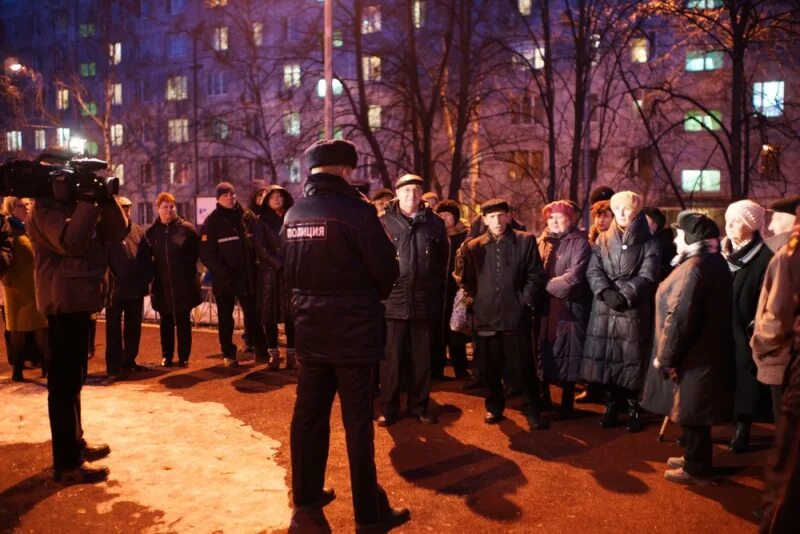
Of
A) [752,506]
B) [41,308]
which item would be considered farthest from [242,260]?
[752,506]

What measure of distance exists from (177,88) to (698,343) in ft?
164

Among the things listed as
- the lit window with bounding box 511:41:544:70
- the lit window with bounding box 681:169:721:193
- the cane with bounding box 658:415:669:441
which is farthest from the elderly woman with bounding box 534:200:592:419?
the lit window with bounding box 681:169:721:193

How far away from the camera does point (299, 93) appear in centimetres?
4531

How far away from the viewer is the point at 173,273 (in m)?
9.59

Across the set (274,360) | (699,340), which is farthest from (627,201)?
(274,360)

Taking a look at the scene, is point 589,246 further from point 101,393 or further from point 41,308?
point 101,393

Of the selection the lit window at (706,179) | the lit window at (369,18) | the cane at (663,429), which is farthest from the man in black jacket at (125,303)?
the lit window at (706,179)

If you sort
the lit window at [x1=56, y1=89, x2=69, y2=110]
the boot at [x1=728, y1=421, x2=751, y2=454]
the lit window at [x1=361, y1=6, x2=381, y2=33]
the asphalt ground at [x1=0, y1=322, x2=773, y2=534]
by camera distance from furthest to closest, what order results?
the lit window at [x1=56, y1=89, x2=69, y2=110]
the lit window at [x1=361, y1=6, x2=381, y2=33]
the boot at [x1=728, y1=421, x2=751, y2=454]
the asphalt ground at [x1=0, y1=322, x2=773, y2=534]

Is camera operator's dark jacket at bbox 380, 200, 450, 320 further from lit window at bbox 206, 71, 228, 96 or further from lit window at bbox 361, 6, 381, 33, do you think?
lit window at bbox 206, 71, 228, 96

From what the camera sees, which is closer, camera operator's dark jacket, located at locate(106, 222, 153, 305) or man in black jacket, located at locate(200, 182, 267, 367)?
camera operator's dark jacket, located at locate(106, 222, 153, 305)

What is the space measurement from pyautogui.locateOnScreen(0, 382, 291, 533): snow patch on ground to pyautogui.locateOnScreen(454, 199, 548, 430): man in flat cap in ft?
6.76

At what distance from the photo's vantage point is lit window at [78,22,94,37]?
169ft

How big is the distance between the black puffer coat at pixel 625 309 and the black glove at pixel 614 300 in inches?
1.2

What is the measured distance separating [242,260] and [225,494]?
4.71 m
